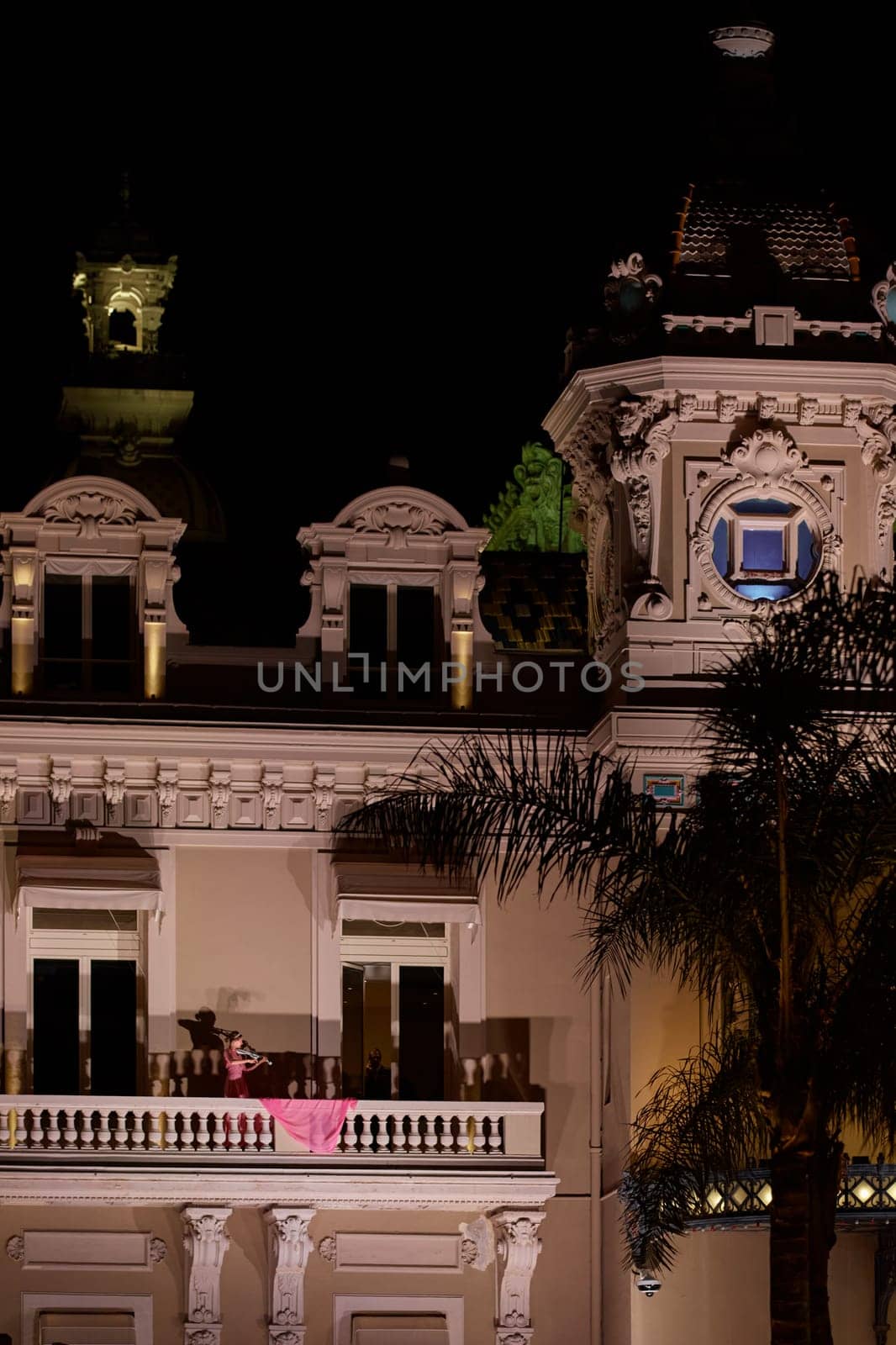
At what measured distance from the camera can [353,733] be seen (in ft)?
153

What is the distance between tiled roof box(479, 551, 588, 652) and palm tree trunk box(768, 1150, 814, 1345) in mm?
14434

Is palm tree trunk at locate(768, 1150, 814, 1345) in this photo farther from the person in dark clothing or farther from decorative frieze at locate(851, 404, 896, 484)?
decorative frieze at locate(851, 404, 896, 484)

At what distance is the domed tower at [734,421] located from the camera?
46719 mm

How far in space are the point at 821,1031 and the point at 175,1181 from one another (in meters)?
12.0

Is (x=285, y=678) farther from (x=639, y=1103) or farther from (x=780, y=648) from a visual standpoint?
(x=780, y=648)

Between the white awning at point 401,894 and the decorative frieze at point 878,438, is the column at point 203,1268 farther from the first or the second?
the decorative frieze at point 878,438

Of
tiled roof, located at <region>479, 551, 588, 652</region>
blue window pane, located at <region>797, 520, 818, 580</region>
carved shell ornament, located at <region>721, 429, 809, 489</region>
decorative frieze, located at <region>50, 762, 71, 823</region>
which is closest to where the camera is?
decorative frieze, located at <region>50, 762, 71, 823</region>

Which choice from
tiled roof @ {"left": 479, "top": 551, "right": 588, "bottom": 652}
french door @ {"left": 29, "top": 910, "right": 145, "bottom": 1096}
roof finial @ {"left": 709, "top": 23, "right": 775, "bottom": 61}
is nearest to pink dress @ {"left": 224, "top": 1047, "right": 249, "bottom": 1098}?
french door @ {"left": 29, "top": 910, "right": 145, "bottom": 1096}

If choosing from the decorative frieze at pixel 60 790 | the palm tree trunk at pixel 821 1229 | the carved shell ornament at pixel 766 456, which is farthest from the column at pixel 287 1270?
the carved shell ornament at pixel 766 456

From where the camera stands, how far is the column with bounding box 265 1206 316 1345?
148 ft

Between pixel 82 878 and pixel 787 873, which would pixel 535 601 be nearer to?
pixel 82 878

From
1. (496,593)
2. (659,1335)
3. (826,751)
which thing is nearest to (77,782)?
(496,593)

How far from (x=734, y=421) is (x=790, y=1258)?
48.0 feet

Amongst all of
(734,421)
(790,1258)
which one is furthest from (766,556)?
(790,1258)
